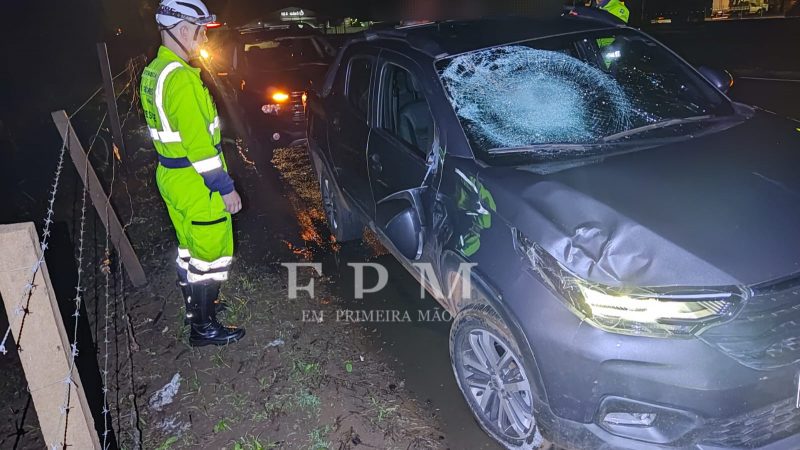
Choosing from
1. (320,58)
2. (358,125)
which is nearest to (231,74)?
(320,58)

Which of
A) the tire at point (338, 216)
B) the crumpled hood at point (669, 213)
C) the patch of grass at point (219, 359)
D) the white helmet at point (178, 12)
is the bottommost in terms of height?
the patch of grass at point (219, 359)

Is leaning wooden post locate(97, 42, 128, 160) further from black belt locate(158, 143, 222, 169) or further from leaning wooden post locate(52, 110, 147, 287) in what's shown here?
black belt locate(158, 143, 222, 169)

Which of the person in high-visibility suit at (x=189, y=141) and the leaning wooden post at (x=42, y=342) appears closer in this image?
the leaning wooden post at (x=42, y=342)

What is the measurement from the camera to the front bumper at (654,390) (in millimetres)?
1988

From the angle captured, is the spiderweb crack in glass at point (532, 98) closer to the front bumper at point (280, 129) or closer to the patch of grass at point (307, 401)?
→ the patch of grass at point (307, 401)

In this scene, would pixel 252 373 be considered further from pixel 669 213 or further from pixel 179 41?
pixel 669 213

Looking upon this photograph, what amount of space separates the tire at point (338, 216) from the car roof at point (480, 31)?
58.8 inches

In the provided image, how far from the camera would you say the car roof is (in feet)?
11.0

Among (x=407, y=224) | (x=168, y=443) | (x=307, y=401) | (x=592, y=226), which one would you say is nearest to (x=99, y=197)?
(x=168, y=443)

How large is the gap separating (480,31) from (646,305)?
7.15 ft

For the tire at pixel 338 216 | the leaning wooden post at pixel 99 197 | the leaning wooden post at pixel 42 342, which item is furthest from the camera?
the tire at pixel 338 216

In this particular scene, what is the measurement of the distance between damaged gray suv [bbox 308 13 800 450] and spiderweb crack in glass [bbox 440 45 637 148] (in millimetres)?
12

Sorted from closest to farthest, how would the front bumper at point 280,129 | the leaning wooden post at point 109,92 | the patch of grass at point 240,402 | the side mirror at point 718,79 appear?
the patch of grass at point 240,402 < the side mirror at point 718,79 < the leaning wooden post at point 109,92 < the front bumper at point 280,129

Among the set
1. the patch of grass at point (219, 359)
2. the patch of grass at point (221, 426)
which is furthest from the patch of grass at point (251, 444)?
the patch of grass at point (219, 359)
